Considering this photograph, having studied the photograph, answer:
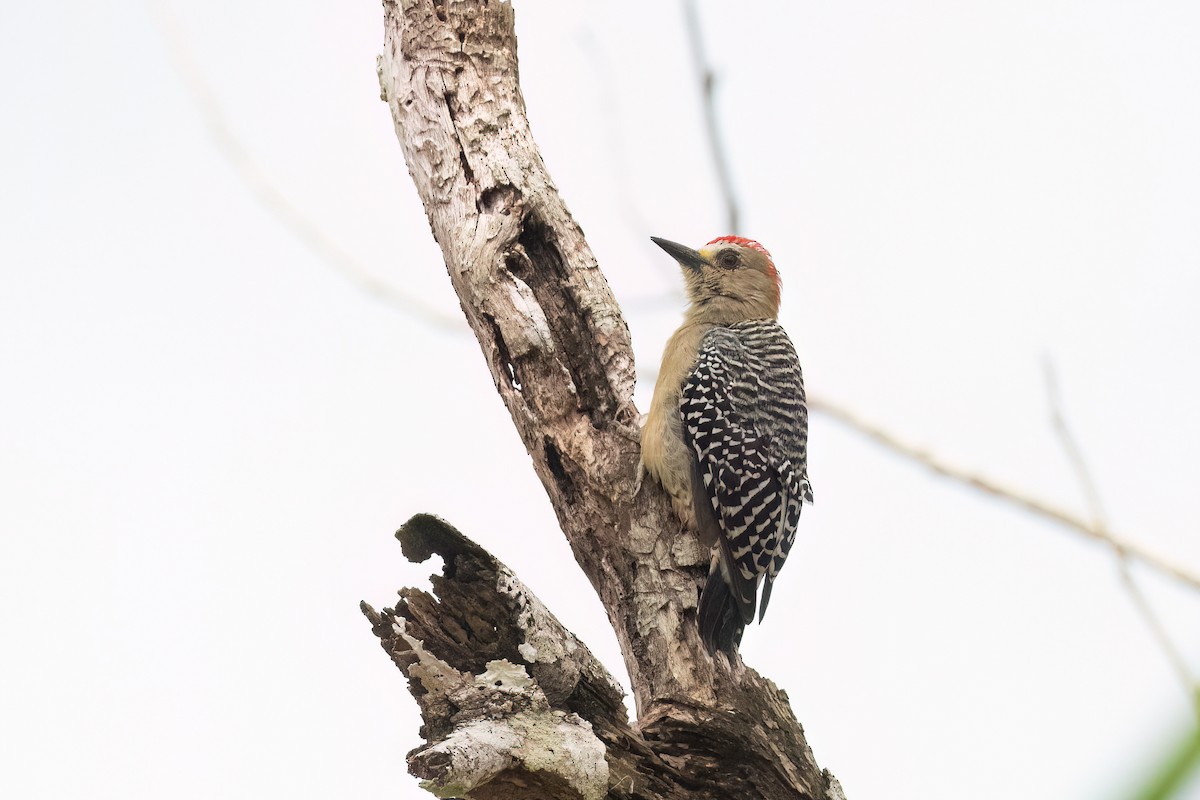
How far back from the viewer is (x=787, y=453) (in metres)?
4.56

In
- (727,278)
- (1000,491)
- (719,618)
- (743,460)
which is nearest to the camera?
(1000,491)

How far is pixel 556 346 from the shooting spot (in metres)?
3.99

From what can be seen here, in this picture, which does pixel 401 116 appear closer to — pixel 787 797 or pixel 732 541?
pixel 732 541

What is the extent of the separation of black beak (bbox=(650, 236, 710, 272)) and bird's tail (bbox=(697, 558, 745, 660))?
2.07 metres

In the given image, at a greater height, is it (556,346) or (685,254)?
(685,254)

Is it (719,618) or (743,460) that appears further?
(743,460)

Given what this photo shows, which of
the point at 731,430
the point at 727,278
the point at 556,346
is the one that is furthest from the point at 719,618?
the point at 727,278

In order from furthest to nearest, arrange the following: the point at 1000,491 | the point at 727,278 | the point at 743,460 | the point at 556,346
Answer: the point at 727,278 → the point at 743,460 → the point at 556,346 → the point at 1000,491

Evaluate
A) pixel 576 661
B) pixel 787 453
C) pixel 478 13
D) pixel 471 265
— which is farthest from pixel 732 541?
pixel 478 13

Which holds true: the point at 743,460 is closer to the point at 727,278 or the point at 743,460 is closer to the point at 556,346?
the point at 556,346

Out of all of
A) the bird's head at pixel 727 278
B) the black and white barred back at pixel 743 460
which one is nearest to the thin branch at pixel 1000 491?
the black and white barred back at pixel 743 460

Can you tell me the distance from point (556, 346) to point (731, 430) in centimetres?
90

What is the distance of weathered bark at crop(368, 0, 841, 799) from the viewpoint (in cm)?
360

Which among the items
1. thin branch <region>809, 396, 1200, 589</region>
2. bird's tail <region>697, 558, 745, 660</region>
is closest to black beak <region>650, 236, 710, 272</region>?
thin branch <region>809, 396, 1200, 589</region>
